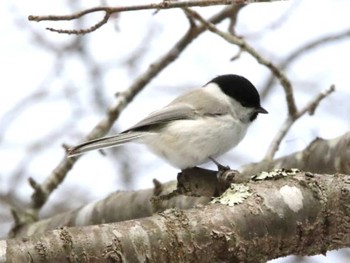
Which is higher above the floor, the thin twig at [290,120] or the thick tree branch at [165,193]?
the thin twig at [290,120]

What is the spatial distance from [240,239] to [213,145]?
31.1 inches

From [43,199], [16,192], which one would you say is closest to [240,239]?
[43,199]

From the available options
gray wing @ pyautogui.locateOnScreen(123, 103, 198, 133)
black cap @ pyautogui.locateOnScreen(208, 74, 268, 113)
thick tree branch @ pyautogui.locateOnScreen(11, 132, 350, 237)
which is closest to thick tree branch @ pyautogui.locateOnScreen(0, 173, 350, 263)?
thick tree branch @ pyautogui.locateOnScreen(11, 132, 350, 237)

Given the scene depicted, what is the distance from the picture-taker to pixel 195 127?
2.07m

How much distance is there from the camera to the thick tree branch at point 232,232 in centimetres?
113

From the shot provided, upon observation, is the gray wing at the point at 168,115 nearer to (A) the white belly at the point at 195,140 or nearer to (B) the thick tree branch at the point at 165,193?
(A) the white belly at the point at 195,140

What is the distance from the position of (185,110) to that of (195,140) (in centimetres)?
17

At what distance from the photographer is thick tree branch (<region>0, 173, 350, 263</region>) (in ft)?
3.70

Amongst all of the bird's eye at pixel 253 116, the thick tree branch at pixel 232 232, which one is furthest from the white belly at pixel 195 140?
the thick tree branch at pixel 232 232

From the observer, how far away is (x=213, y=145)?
205cm

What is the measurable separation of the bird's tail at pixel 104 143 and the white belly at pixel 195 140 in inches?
2.3

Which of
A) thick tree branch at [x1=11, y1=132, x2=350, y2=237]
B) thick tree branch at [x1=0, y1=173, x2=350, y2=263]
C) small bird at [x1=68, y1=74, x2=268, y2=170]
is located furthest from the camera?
small bird at [x1=68, y1=74, x2=268, y2=170]

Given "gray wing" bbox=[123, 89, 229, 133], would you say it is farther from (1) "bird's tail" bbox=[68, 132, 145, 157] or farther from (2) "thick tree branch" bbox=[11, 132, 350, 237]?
(2) "thick tree branch" bbox=[11, 132, 350, 237]

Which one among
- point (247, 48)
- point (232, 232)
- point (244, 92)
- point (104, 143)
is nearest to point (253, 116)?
point (244, 92)
